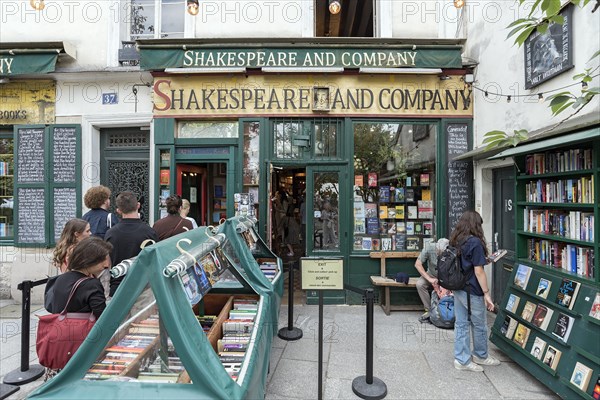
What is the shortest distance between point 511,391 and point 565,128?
271 cm

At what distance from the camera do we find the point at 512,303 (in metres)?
3.90

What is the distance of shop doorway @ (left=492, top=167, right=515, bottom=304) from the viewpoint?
504 centimetres

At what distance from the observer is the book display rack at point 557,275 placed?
298 cm

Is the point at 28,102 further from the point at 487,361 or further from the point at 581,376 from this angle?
the point at 581,376

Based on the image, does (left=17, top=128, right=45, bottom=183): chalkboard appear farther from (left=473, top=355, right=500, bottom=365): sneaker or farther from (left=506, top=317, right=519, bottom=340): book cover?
(left=506, top=317, right=519, bottom=340): book cover

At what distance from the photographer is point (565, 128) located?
10.3ft

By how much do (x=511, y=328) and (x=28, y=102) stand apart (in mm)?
8778

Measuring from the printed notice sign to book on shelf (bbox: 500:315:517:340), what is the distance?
235 cm

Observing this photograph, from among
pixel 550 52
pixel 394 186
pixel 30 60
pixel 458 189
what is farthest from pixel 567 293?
pixel 30 60

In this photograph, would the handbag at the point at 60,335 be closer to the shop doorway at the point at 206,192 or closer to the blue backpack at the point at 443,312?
the shop doorway at the point at 206,192

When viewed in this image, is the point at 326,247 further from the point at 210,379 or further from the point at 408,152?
the point at 210,379

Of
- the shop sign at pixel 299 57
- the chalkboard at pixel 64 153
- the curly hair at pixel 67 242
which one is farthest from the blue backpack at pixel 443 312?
the chalkboard at pixel 64 153

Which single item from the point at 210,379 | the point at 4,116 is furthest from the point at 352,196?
the point at 4,116

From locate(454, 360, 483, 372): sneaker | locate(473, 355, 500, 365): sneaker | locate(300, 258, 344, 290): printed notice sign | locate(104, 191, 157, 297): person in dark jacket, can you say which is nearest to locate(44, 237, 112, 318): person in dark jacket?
locate(104, 191, 157, 297): person in dark jacket
